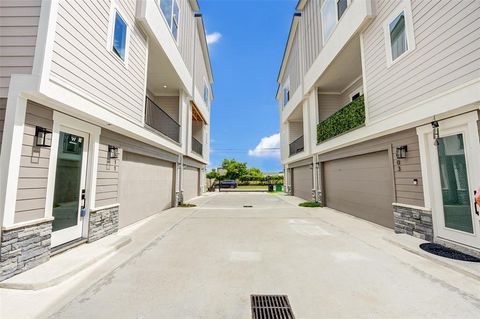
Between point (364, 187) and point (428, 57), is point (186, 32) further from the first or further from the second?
point (364, 187)

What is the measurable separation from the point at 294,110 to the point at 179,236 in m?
11.4

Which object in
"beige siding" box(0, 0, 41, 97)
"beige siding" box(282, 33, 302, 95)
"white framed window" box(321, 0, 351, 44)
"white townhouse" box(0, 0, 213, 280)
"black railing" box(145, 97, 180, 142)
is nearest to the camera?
"white townhouse" box(0, 0, 213, 280)

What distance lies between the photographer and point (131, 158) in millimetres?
6410

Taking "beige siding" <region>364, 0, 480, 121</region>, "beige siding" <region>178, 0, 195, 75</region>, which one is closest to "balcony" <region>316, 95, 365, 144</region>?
"beige siding" <region>364, 0, 480, 121</region>

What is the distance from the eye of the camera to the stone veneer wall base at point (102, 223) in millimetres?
4477

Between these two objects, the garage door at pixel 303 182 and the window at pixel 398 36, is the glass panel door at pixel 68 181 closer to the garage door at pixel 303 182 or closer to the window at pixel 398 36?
the window at pixel 398 36

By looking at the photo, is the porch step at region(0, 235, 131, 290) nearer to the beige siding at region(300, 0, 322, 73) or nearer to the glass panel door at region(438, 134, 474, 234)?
the glass panel door at region(438, 134, 474, 234)

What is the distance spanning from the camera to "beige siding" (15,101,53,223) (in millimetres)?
3104

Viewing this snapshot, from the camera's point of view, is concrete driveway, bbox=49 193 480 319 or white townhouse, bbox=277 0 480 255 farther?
Result: white townhouse, bbox=277 0 480 255

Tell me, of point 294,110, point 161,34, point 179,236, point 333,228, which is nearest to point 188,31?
point 161,34

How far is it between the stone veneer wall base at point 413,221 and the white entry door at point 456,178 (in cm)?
16

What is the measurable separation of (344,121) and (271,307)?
7.18 metres

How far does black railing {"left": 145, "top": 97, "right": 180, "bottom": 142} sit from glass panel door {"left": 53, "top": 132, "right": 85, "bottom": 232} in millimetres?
2966

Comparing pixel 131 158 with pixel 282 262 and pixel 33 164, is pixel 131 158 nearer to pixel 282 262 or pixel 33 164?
pixel 33 164
